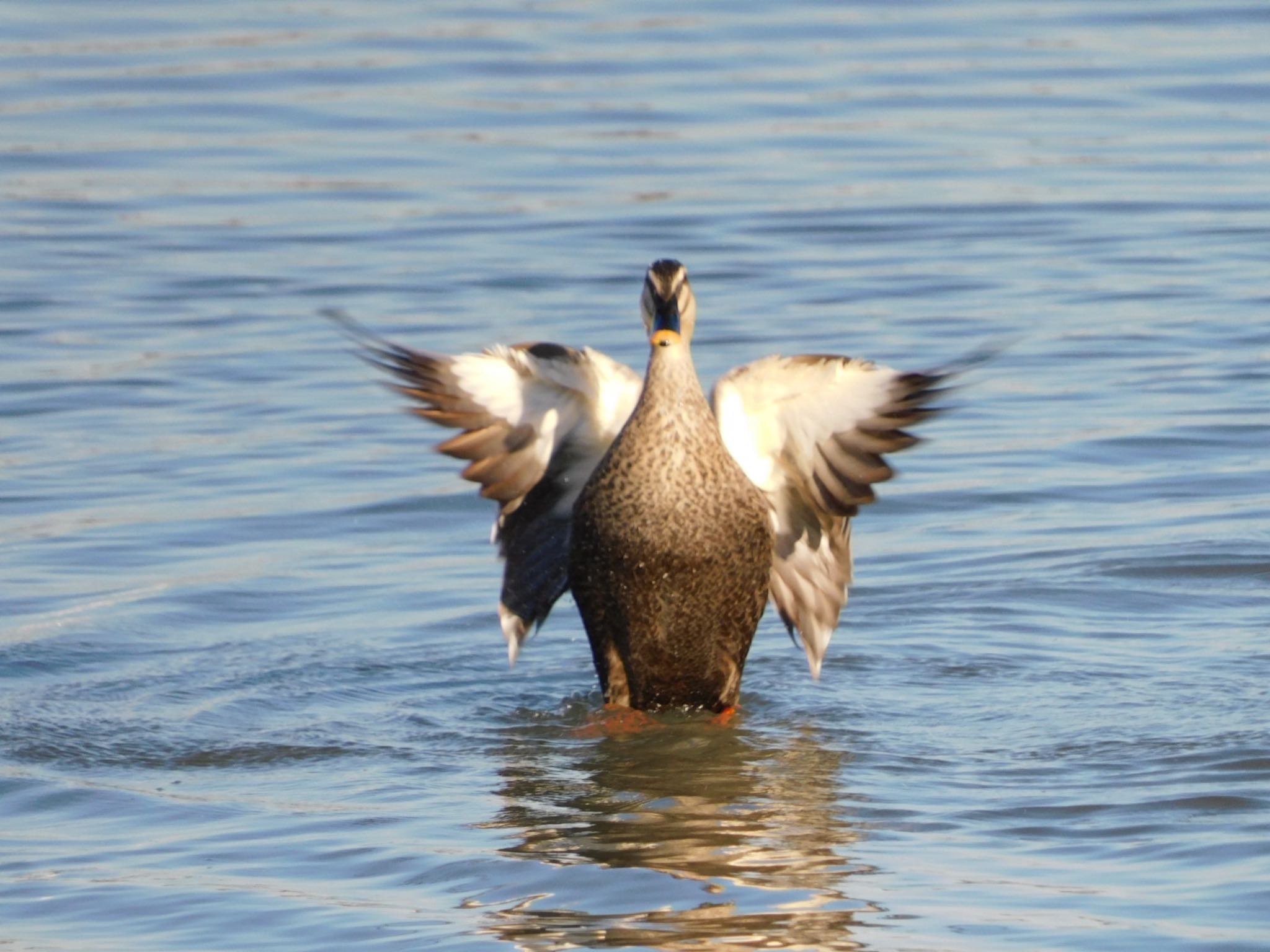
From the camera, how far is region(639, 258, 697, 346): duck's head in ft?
21.0

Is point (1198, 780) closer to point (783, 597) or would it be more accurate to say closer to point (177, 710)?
point (783, 597)

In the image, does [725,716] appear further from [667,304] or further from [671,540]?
[667,304]

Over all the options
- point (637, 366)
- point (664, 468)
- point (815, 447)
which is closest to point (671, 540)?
point (664, 468)

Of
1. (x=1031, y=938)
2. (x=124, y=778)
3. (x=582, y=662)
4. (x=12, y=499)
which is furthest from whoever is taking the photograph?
(x=12, y=499)

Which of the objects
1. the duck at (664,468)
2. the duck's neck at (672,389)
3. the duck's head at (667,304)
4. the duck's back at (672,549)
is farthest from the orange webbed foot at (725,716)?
the duck's head at (667,304)

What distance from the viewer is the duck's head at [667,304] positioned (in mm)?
6410

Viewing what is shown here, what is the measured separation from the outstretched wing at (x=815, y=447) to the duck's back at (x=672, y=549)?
16 centimetres

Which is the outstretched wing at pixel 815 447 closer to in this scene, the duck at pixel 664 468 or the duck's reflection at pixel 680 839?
the duck at pixel 664 468

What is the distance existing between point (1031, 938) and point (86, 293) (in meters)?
8.55

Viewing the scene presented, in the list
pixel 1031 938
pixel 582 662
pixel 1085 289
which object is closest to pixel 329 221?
pixel 1085 289

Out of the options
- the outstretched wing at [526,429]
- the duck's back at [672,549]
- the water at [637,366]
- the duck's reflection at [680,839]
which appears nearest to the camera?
the duck's reflection at [680,839]

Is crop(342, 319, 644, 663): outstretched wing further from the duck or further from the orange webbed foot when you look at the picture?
the orange webbed foot

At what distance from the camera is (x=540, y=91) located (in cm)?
1666

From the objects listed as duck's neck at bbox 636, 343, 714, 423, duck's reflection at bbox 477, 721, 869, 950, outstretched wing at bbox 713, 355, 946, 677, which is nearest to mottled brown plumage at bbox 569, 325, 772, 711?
duck's neck at bbox 636, 343, 714, 423
